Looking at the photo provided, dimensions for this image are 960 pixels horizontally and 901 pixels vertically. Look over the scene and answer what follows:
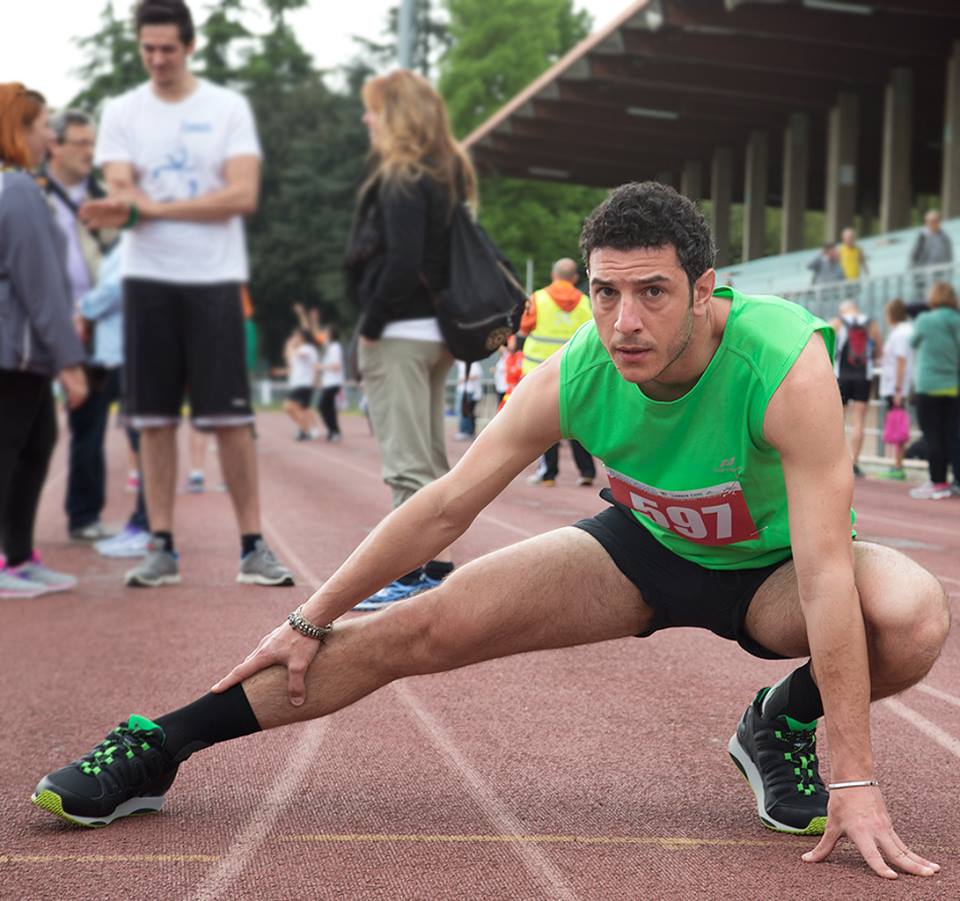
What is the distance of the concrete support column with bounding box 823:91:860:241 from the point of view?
31562 mm

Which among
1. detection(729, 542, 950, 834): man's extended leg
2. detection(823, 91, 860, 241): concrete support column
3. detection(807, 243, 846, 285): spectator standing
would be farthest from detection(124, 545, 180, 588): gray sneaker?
detection(823, 91, 860, 241): concrete support column

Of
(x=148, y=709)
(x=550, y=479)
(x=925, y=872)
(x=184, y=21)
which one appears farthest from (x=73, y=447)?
(x=925, y=872)

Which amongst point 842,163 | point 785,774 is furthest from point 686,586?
point 842,163

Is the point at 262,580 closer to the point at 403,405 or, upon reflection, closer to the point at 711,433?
the point at 403,405

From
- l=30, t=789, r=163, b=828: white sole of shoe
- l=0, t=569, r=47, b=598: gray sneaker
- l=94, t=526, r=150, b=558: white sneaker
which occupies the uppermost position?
l=30, t=789, r=163, b=828: white sole of shoe

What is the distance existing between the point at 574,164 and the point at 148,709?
2020 centimetres

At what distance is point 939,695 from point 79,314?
602 centimetres

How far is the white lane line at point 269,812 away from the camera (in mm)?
3113

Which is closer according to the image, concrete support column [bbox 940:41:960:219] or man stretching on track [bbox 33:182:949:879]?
man stretching on track [bbox 33:182:949:879]

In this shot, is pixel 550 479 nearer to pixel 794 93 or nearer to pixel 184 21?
pixel 184 21

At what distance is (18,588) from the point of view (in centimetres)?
723

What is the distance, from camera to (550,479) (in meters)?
14.5

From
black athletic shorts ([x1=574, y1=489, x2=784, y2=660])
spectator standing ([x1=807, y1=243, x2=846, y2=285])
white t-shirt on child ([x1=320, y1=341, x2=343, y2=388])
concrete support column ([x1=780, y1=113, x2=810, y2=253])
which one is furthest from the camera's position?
concrete support column ([x1=780, y1=113, x2=810, y2=253])

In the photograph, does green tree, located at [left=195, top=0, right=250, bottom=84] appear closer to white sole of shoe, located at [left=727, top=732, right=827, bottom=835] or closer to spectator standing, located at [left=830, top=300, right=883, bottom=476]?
spectator standing, located at [left=830, top=300, right=883, bottom=476]
